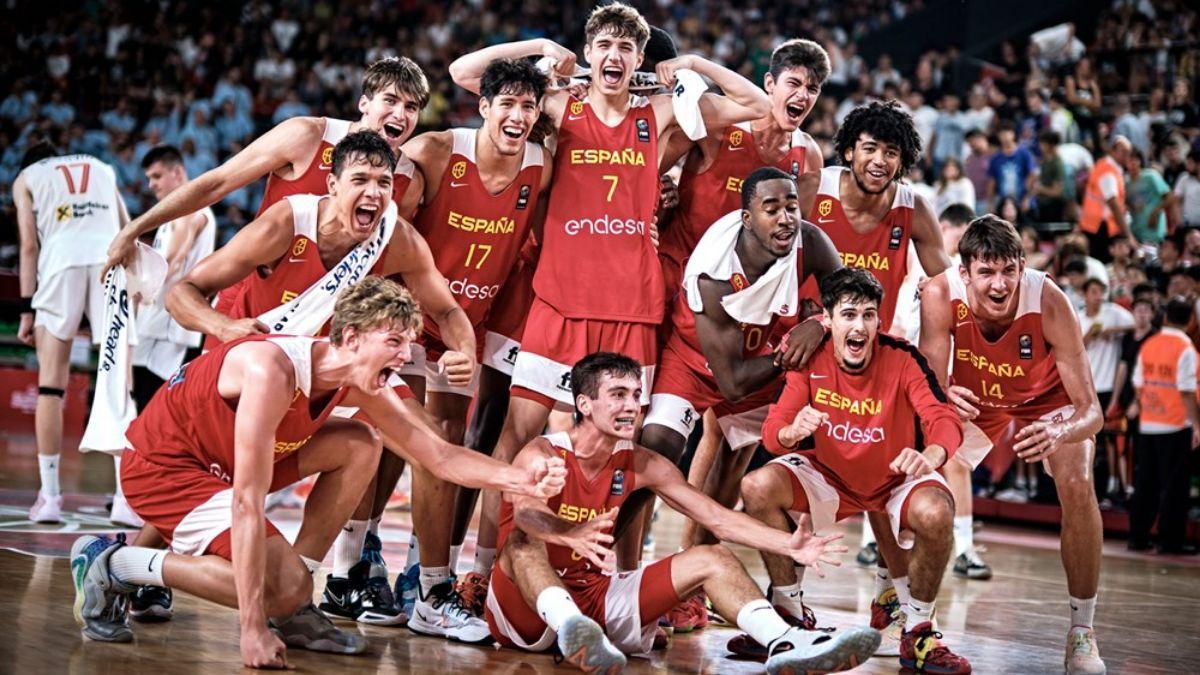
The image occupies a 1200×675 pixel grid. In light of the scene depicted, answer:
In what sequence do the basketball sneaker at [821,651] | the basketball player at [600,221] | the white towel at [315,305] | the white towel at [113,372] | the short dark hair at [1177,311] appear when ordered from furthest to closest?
the short dark hair at [1177,311] < the white towel at [113,372] < the basketball player at [600,221] < the white towel at [315,305] < the basketball sneaker at [821,651]

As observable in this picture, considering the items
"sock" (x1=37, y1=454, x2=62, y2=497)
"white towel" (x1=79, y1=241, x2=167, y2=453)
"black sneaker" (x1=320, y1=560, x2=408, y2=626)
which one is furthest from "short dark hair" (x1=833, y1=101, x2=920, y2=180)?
"sock" (x1=37, y1=454, x2=62, y2=497)

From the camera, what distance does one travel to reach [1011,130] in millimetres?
15250

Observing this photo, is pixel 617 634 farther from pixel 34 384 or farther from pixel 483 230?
pixel 34 384

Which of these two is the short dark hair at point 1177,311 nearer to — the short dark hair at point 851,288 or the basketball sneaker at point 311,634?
the short dark hair at point 851,288

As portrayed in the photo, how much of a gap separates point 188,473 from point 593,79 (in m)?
2.70

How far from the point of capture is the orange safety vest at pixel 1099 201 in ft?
45.2

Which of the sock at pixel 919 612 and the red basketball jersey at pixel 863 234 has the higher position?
the red basketball jersey at pixel 863 234

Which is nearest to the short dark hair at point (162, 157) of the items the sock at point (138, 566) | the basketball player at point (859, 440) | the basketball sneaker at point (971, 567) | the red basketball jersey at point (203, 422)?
the red basketball jersey at point (203, 422)

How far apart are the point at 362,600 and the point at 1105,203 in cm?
1009

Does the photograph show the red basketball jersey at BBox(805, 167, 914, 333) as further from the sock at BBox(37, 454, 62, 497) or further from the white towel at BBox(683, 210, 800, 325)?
the sock at BBox(37, 454, 62, 497)

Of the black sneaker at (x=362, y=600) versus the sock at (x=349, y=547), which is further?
the sock at (x=349, y=547)

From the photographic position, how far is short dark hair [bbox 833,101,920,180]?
662 cm

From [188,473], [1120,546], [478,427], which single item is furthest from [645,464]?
[1120,546]

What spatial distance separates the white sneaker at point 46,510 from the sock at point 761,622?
4833mm
